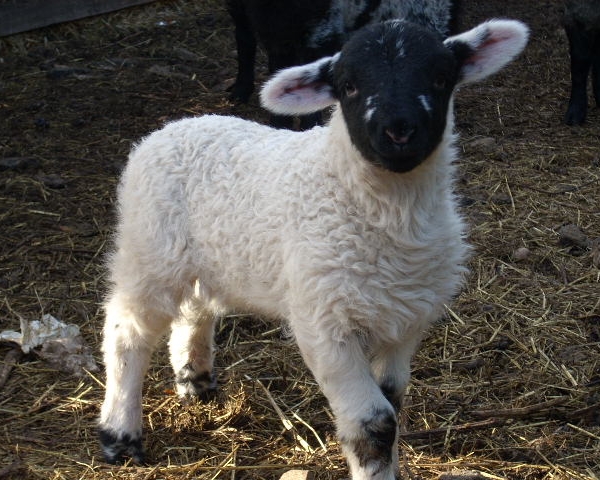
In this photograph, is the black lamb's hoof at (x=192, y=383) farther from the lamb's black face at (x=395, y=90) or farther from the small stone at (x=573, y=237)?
the small stone at (x=573, y=237)

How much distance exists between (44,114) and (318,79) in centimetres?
466

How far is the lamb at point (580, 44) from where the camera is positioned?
7.52 metres

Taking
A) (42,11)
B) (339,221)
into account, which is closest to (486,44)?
(339,221)

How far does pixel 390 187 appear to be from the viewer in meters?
3.34

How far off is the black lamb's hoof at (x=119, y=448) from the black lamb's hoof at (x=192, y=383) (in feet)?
1.40

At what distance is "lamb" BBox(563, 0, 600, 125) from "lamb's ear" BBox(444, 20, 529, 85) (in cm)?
431

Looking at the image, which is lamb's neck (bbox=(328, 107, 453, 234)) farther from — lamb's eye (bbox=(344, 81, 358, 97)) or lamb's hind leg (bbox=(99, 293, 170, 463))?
lamb's hind leg (bbox=(99, 293, 170, 463))

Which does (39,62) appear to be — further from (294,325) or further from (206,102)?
(294,325)

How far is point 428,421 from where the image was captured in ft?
13.6

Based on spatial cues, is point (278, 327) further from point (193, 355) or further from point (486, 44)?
point (486, 44)

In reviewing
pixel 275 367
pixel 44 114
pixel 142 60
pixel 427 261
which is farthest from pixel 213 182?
pixel 142 60

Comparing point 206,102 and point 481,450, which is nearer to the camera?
point 481,450

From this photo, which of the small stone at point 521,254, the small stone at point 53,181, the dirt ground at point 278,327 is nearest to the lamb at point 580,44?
the dirt ground at point 278,327

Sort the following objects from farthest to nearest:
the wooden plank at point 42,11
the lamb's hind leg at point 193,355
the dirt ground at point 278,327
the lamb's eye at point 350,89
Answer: the wooden plank at point 42,11 → the lamb's hind leg at point 193,355 → the dirt ground at point 278,327 → the lamb's eye at point 350,89
